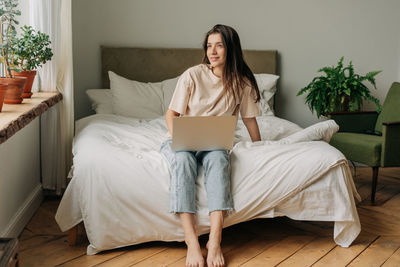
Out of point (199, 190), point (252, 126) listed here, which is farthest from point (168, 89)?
point (199, 190)

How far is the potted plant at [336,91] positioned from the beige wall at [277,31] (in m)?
0.34

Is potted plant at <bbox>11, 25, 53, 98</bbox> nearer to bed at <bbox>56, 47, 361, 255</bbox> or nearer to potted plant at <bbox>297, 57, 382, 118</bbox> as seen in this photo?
bed at <bbox>56, 47, 361, 255</bbox>

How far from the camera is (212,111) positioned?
7.82ft

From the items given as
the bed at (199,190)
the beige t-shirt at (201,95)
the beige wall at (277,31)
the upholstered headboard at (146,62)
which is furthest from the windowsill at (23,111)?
the beige wall at (277,31)

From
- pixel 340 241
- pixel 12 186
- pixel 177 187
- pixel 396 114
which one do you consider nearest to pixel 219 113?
pixel 177 187

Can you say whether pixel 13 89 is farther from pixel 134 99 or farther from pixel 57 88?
pixel 134 99

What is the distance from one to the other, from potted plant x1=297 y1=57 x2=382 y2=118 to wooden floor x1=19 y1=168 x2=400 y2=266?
127 cm

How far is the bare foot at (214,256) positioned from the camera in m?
2.00

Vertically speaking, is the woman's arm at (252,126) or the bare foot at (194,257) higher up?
the woman's arm at (252,126)

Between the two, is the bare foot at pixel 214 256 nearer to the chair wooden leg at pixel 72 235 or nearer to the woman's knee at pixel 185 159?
the woman's knee at pixel 185 159

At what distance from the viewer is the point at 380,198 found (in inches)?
126

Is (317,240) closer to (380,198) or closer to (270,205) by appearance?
(270,205)

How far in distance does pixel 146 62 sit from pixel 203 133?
74.4 inches

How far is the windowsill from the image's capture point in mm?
1684
